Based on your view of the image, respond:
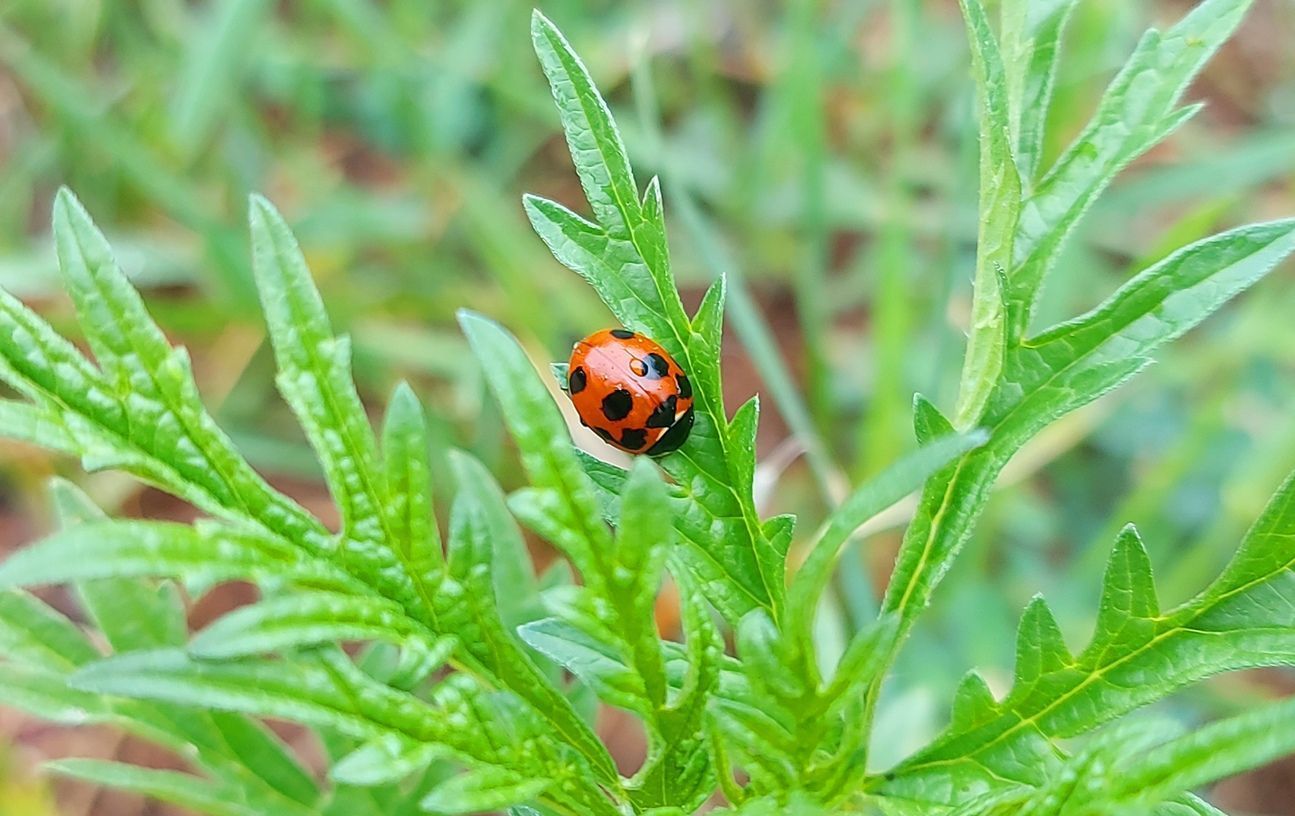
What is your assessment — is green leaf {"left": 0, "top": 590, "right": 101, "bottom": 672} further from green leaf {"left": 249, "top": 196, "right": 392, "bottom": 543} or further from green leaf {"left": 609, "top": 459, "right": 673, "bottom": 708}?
green leaf {"left": 609, "top": 459, "right": 673, "bottom": 708}

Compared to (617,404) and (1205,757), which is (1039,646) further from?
(617,404)

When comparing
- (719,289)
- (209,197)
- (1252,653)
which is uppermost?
(209,197)

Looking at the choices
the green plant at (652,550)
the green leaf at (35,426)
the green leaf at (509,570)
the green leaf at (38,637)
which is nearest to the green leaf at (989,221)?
the green plant at (652,550)

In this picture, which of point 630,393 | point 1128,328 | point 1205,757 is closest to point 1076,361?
point 1128,328

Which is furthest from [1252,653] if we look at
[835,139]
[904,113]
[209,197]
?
[209,197]

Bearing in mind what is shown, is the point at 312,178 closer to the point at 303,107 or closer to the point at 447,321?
the point at 303,107

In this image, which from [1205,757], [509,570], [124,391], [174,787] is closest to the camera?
[1205,757]
